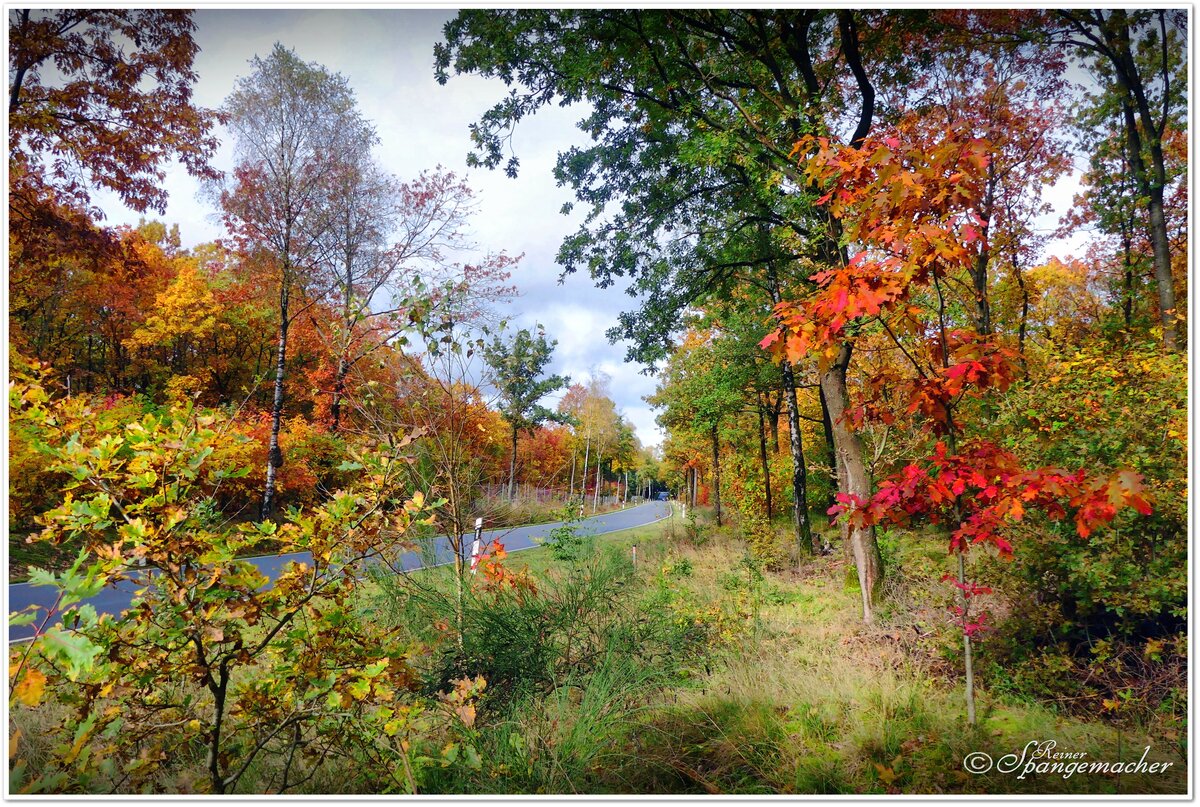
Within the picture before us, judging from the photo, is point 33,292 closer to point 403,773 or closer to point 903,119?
Answer: point 403,773

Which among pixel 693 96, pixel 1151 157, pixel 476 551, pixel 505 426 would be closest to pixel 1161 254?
pixel 1151 157

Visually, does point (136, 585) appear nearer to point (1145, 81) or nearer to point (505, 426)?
point (505, 426)

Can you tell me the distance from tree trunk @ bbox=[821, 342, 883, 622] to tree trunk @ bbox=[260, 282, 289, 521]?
15.5 feet

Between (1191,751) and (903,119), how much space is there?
5091mm

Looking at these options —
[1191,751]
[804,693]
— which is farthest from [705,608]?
[1191,751]

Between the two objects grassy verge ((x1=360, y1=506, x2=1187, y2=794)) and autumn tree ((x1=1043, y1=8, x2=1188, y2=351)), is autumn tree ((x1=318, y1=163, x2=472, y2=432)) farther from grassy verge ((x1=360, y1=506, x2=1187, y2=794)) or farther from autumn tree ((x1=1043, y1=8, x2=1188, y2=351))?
autumn tree ((x1=1043, y1=8, x2=1188, y2=351))

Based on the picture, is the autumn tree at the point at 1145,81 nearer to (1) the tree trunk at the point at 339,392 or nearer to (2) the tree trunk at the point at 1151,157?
(2) the tree trunk at the point at 1151,157

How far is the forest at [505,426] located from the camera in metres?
2.00

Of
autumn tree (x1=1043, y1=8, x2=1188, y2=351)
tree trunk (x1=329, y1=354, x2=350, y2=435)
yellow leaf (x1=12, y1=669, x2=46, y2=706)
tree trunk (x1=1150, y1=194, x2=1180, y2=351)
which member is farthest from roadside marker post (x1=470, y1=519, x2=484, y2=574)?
tree trunk (x1=1150, y1=194, x2=1180, y2=351)

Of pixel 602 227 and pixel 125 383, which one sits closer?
pixel 125 383

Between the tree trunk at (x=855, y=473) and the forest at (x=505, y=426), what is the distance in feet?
0.23

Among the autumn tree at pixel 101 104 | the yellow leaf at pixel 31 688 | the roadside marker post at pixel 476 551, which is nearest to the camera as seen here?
the yellow leaf at pixel 31 688

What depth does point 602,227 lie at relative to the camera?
600 cm

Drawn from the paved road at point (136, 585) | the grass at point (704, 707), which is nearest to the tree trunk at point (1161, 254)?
the grass at point (704, 707)
